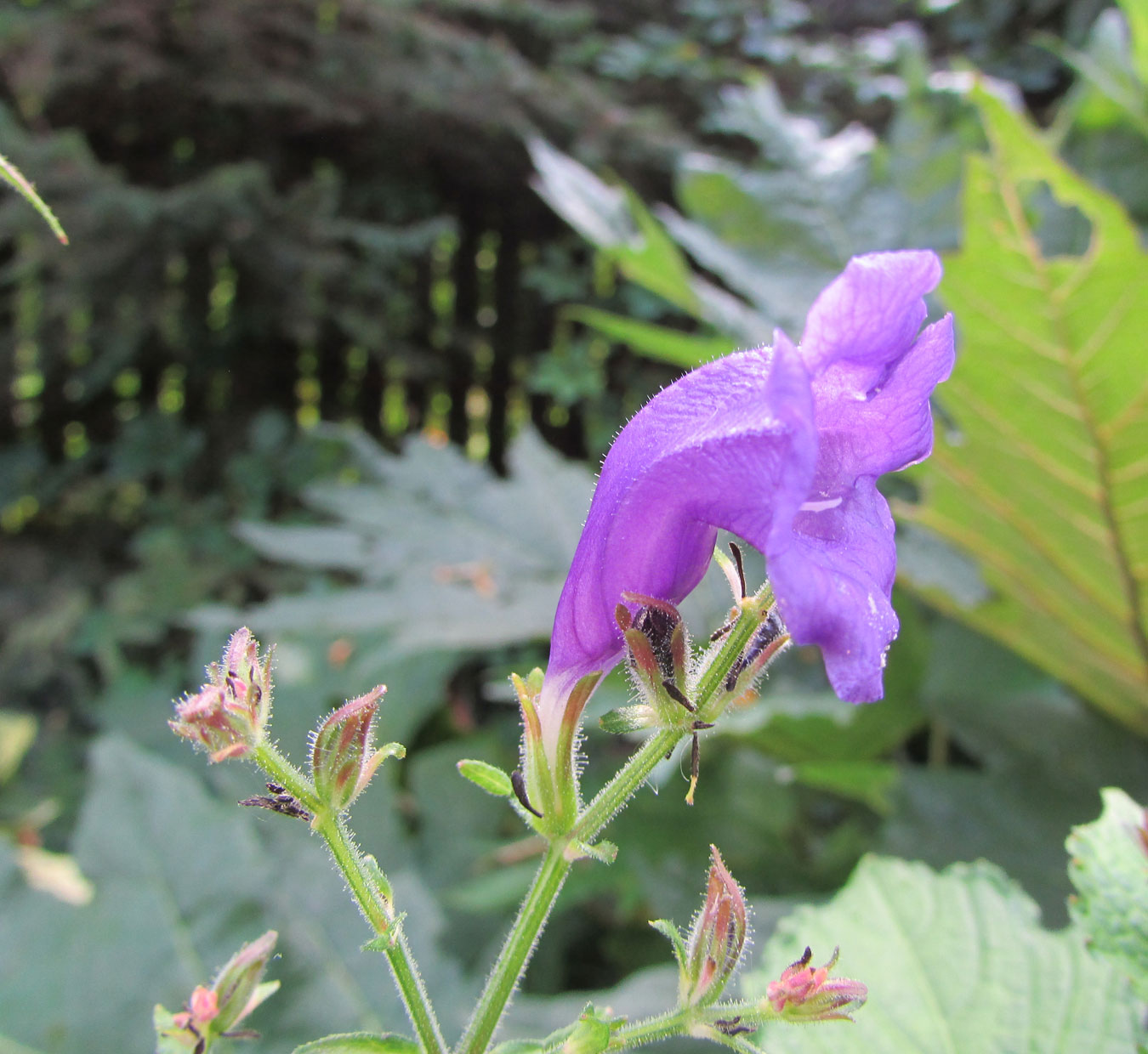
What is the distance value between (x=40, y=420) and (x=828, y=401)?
4458 millimetres

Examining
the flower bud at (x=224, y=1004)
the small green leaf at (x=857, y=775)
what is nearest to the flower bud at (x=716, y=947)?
the flower bud at (x=224, y=1004)

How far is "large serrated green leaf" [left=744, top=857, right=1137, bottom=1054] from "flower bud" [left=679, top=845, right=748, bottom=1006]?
270 mm

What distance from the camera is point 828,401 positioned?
1.78 feet

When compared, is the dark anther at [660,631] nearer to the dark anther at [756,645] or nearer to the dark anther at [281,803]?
the dark anther at [756,645]

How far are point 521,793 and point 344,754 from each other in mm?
105

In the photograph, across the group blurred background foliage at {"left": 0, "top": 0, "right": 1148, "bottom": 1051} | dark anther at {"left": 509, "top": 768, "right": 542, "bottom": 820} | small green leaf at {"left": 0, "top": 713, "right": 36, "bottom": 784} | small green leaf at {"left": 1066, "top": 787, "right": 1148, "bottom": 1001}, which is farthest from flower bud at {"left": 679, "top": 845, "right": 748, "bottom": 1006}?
small green leaf at {"left": 0, "top": 713, "right": 36, "bottom": 784}

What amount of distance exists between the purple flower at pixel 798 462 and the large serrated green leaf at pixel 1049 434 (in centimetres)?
85

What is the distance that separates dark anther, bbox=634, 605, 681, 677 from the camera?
0.54 meters

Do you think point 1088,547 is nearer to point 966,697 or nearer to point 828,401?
point 966,697

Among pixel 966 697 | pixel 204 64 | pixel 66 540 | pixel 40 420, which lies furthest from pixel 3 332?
pixel 966 697

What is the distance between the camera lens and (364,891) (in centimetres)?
54

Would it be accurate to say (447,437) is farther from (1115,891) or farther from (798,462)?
(798,462)

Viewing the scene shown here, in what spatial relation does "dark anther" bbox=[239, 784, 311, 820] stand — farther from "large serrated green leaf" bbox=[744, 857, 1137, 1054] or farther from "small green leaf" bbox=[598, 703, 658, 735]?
"large serrated green leaf" bbox=[744, 857, 1137, 1054]

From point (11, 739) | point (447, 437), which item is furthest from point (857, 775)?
point (447, 437)
